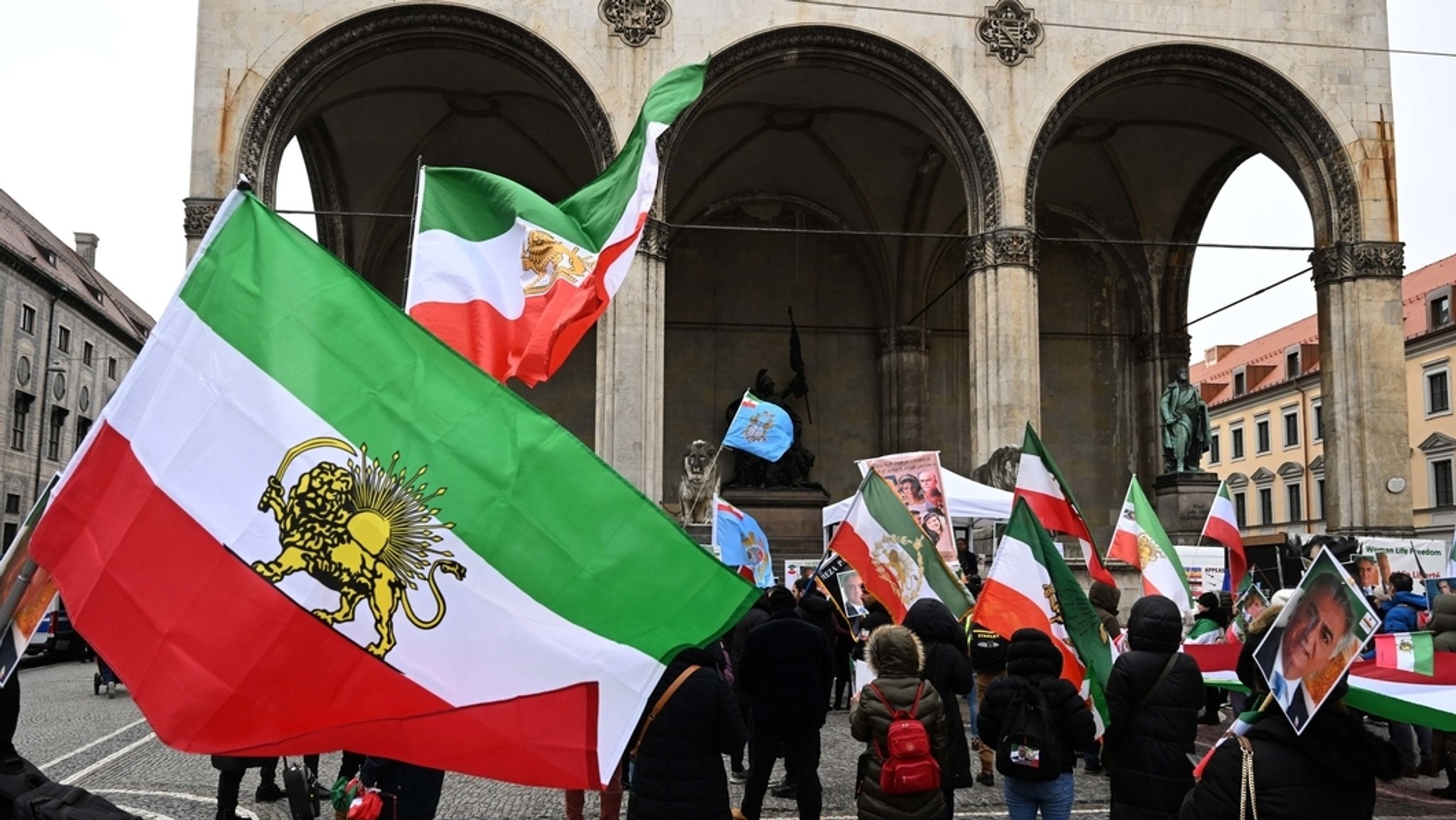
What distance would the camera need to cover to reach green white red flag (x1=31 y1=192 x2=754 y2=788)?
3135 millimetres

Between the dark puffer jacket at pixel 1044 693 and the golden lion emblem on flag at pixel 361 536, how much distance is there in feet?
10.8

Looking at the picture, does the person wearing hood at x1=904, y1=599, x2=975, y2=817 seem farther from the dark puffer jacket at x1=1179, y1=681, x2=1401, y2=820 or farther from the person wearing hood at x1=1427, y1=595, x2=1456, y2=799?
the dark puffer jacket at x1=1179, y1=681, x2=1401, y2=820

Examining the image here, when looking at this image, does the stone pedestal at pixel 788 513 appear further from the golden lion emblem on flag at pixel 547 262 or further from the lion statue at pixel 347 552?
the lion statue at pixel 347 552

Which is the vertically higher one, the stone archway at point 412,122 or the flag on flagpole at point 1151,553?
the stone archway at point 412,122

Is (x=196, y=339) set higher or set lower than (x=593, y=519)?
higher

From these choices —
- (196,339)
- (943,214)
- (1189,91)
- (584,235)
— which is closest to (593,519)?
(196,339)

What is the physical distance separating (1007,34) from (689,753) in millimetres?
17474

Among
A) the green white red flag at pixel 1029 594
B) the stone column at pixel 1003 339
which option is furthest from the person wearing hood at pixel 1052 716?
the stone column at pixel 1003 339

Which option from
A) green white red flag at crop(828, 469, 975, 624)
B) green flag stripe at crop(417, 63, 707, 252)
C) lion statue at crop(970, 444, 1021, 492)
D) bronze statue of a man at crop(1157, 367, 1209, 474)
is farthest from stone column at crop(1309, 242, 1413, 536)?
green flag stripe at crop(417, 63, 707, 252)

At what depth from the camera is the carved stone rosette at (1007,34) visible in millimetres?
20219

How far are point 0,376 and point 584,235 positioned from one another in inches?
1511

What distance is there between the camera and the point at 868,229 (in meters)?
27.2

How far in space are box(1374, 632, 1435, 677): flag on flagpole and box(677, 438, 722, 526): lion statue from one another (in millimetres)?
14174

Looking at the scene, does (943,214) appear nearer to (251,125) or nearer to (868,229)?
(868,229)
